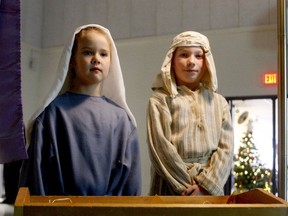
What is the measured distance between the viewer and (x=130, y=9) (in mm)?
3779

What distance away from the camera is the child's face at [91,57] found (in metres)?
1.17

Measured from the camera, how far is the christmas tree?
3449 mm

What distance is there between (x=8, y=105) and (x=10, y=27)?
0.20m

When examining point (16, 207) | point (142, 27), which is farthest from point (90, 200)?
point (142, 27)

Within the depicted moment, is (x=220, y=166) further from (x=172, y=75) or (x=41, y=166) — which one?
(x=41, y=166)

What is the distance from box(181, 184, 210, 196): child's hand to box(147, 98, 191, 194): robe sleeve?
1 centimetres

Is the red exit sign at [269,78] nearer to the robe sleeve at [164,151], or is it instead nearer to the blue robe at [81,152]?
the robe sleeve at [164,151]

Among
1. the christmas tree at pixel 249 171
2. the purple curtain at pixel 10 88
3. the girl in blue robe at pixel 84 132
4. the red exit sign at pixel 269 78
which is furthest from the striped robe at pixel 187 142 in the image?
the christmas tree at pixel 249 171

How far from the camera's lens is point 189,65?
4.63 ft

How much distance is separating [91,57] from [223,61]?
2.43 metres

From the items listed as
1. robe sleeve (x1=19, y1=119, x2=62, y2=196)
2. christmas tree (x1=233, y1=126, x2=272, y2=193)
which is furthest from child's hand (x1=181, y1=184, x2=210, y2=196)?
christmas tree (x1=233, y1=126, x2=272, y2=193)

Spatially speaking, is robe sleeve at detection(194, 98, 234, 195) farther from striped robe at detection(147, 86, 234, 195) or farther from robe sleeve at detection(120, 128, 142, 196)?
robe sleeve at detection(120, 128, 142, 196)

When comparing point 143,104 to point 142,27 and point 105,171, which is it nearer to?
point 142,27

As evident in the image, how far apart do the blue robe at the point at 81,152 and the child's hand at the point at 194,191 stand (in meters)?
0.18
